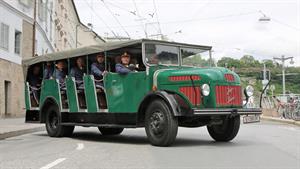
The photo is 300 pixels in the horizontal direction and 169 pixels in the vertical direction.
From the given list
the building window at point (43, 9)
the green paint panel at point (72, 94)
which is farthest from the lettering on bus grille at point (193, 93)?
the building window at point (43, 9)

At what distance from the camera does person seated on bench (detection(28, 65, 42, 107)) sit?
16.9 m

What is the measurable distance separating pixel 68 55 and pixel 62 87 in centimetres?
100

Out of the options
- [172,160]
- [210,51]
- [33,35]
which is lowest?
[172,160]

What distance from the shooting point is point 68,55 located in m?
15.1

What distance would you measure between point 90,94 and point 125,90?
1.63 metres

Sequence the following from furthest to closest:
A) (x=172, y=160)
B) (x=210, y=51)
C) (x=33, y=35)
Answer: (x=33, y=35)
(x=210, y=51)
(x=172, y=160)

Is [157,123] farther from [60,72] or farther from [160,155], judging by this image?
[60,72]

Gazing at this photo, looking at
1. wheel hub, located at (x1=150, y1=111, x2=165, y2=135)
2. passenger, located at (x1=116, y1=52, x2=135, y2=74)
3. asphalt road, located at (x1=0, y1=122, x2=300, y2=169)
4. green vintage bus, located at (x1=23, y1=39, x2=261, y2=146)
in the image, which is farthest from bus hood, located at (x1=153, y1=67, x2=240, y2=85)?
asphalt road, located at (x1=0, y1=122, x2=300, y2=169)

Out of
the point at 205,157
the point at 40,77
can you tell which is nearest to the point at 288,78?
the point at 40,77

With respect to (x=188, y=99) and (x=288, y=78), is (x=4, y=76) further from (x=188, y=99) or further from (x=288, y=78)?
(x=288, y=78)

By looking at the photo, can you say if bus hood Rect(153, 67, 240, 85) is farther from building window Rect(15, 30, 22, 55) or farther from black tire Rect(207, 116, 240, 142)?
building window Rect(15, 30, 22, 55)

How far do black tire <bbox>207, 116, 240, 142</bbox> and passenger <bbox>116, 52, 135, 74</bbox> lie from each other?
2.48m

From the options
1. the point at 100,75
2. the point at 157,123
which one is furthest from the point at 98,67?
the point at 157,123

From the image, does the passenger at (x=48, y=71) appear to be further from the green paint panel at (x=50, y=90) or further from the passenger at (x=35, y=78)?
the passenger at (x=35, y=78)
